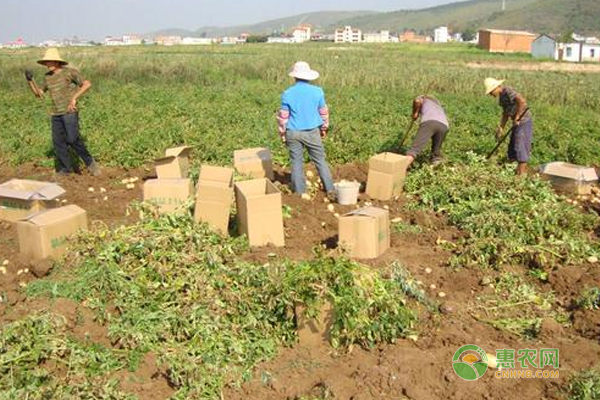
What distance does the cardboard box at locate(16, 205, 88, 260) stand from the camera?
4859mm

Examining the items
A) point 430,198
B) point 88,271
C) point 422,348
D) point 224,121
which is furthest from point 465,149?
point 88,271

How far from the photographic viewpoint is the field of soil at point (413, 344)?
11.0 feet

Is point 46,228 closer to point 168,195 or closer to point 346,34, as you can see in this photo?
point 168,195

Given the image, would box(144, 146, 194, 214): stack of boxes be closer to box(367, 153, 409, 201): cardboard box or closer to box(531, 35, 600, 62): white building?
box(367, 153, 409, 201): cardboard box

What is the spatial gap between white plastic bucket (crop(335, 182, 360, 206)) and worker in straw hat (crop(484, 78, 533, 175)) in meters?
2.35

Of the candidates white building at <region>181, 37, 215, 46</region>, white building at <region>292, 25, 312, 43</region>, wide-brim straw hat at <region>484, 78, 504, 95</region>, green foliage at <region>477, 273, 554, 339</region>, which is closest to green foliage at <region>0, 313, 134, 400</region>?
green foliage at <region>477, 273, 554, 339</region>

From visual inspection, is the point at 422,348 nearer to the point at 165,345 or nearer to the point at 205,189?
the point at 165,345

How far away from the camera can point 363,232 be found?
16.5 ft

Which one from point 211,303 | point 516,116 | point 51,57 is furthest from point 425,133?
point 51,57

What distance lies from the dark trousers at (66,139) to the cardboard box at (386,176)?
398 cm

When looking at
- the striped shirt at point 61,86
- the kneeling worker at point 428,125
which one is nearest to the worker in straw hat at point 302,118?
the kneeling worker at point 428,125

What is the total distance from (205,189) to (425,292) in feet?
7.22

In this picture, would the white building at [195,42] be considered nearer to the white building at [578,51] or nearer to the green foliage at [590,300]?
the white building at [578,51]

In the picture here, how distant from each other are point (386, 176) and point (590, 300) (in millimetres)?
2971
